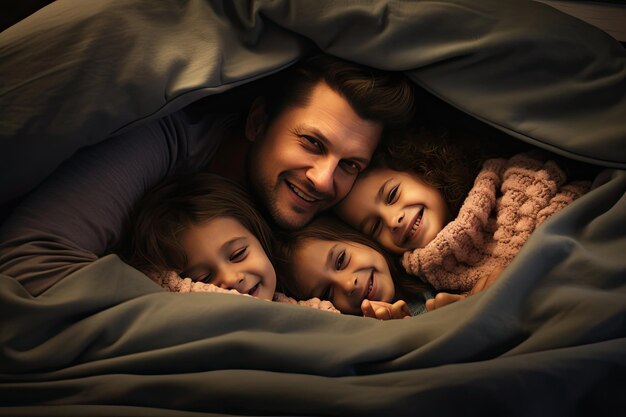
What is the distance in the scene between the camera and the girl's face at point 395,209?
1135 millimetres

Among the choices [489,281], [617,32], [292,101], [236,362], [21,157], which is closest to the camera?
[236,362]

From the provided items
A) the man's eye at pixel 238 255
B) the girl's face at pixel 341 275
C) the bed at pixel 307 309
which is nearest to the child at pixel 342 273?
the girl's face at pixel 341 275

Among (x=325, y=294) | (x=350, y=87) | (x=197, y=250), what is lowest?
(x=325, y=294)

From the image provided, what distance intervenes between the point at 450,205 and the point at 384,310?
29cm

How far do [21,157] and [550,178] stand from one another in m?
0.83

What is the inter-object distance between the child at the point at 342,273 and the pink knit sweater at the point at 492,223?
6 cm

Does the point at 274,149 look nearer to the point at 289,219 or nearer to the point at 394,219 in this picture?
the point at 289,219

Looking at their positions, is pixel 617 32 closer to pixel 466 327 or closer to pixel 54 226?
pixel 466 327

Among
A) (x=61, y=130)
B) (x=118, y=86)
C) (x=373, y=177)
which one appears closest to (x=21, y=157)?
(x=61, y=130)

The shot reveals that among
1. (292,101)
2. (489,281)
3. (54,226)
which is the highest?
(292,101)

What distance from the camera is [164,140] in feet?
3.51

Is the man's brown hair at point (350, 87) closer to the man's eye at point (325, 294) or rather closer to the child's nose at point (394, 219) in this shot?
the child's nose at point (394, 219)

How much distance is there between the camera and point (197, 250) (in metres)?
1.00

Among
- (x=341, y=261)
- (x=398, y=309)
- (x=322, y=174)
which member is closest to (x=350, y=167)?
(x=322, y=174)
